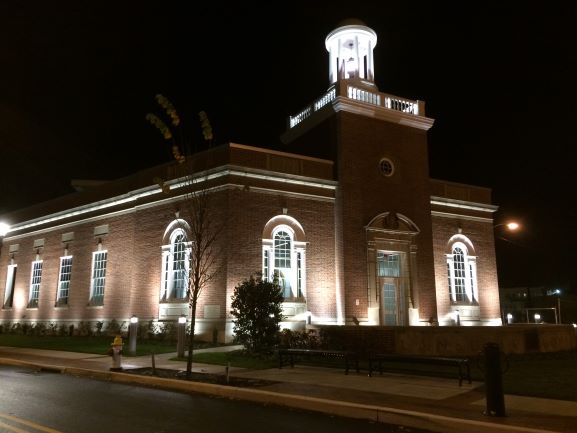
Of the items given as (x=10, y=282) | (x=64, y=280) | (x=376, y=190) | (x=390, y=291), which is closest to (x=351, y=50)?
(x=376, y=190)

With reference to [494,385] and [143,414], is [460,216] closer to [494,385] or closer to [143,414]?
[494,385]

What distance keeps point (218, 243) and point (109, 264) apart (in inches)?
336

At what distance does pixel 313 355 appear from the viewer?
1470 centimetres

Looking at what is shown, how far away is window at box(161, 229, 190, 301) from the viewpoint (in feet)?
76.4

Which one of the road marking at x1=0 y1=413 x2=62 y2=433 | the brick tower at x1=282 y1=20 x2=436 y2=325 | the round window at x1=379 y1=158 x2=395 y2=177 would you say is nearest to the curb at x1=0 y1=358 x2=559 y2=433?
the road marking at x1=0 y1=413 x2=62 y2=433

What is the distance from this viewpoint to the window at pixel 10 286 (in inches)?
1351

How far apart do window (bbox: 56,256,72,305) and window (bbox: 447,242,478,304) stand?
20542 mm

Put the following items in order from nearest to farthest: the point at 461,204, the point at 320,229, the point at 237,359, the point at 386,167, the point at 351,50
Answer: the point at 237,359
the point at 320,229
the point at 386,167
the point at 351,50
the point at 461,204

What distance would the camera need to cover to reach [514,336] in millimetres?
17750

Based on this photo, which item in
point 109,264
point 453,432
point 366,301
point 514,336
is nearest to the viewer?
point 453,432

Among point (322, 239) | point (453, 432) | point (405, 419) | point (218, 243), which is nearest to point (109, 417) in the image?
point (405, 419)

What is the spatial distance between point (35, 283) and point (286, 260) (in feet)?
59.2

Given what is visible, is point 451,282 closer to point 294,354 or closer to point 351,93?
point 351,93

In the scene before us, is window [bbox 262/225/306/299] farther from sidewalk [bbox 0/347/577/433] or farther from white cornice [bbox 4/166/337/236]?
sidewalk [bbox 0/347/577/433]
